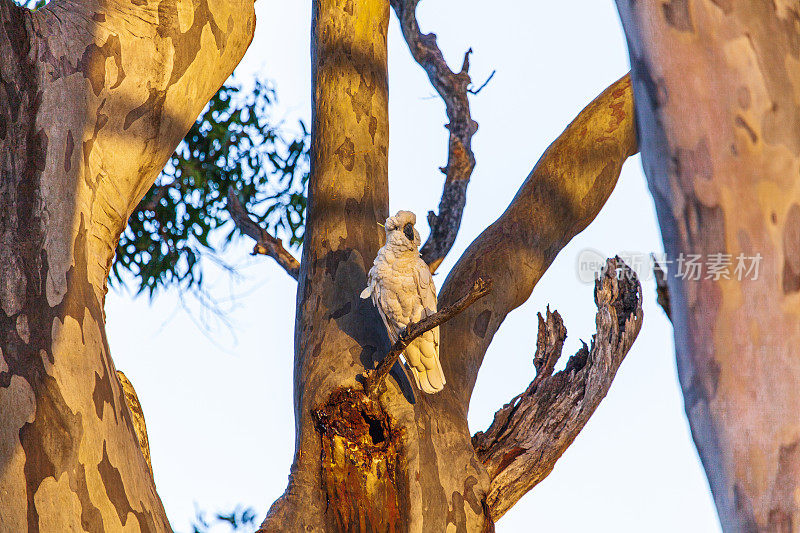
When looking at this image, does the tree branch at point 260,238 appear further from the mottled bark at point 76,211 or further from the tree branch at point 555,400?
the mottled bark at point 76,211

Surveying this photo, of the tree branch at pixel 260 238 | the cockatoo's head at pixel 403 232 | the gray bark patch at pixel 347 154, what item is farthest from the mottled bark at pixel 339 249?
the tree branch at pixel 260 238

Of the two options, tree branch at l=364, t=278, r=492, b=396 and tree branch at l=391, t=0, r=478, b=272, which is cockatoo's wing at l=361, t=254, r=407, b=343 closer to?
tree branch at l=364, t=278, r=492, b=396

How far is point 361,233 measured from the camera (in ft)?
7.88

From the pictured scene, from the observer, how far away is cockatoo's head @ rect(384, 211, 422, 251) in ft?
7.06

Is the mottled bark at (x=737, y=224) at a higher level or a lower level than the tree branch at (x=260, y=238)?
lower

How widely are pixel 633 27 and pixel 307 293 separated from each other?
1.62 m

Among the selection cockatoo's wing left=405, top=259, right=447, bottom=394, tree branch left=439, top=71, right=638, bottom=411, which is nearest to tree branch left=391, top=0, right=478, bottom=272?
tree branch left=439, top=71, right=638, bottom=411

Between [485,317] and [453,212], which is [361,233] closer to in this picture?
[485,317]

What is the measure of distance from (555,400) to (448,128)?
5.82 feet

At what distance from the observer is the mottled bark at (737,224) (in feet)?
2.61

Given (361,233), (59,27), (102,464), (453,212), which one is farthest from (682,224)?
(453,212)

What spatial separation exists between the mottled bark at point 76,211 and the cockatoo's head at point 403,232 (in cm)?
67

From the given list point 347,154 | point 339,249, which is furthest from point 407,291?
point 347,154

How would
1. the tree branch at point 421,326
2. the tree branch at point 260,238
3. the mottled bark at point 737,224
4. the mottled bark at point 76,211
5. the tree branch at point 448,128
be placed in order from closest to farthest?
the mottled bark at point 737,224
the mottled bark at point 76,211
the tree branch at point 421,326
the tree branch at point 448,128
the tree branch at point 260,238
